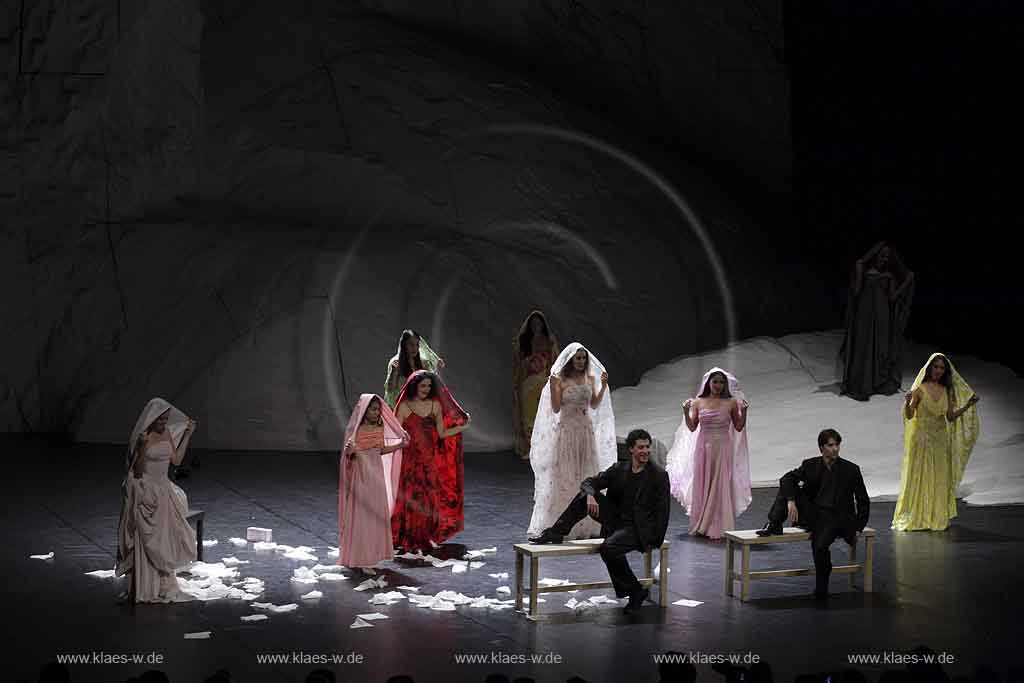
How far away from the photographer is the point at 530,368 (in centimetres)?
1537

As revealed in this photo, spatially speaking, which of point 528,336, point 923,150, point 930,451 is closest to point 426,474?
point 930,451

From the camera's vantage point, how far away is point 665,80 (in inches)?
860

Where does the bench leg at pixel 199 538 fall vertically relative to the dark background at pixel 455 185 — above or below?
below

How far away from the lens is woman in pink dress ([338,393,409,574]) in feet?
34.2

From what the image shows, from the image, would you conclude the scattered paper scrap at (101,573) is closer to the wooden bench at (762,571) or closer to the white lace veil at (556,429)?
the white lace veil at (556,429)

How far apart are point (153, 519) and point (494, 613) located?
2304mm

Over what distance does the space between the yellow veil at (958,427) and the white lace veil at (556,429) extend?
2.45 metres

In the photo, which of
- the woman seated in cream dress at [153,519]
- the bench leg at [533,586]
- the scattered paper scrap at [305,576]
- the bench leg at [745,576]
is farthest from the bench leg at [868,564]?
the woman seated in cream dress at [153,519]

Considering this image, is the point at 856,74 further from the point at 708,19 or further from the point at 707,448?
the point at 707,448

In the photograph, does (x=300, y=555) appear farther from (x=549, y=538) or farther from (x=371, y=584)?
(x=549, y=538)

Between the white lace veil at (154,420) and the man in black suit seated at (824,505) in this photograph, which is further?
the man in black suit seated at (824,505)

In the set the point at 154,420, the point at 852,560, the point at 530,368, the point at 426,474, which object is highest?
the point at 530,368

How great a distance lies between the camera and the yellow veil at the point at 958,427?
473 inches

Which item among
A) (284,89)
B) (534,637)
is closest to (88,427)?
(284,89)
